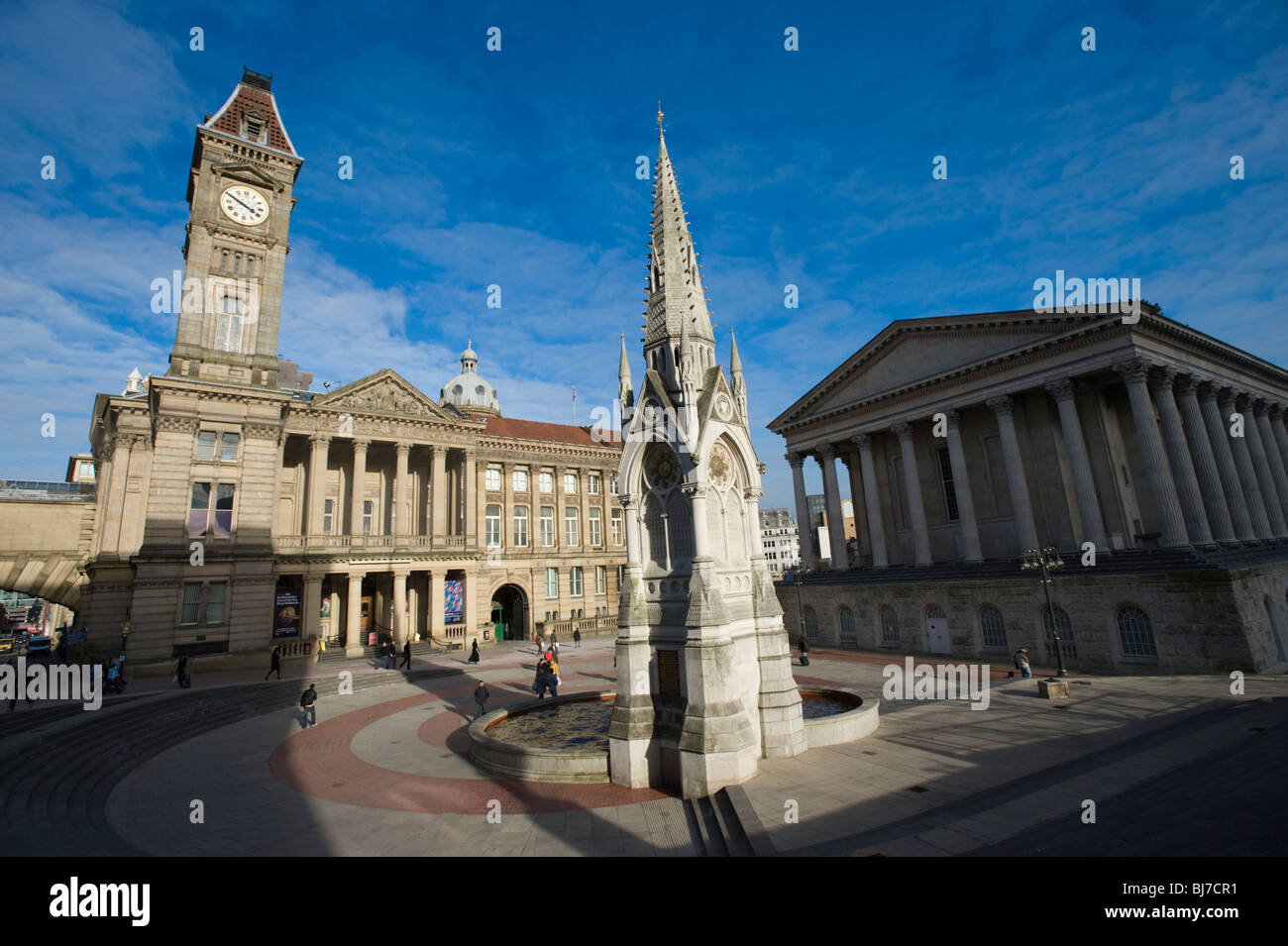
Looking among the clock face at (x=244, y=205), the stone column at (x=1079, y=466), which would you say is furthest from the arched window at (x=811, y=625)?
the clock face at (x=244, y=205)

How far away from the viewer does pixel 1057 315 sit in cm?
2920

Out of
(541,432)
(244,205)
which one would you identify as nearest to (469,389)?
(541,432)

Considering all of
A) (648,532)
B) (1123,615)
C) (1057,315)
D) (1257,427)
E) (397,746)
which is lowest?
(397,746)

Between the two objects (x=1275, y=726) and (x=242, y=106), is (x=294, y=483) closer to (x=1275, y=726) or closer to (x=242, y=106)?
(x=242, y=106)

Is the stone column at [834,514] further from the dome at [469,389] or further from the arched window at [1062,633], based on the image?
the dome at [469,389]

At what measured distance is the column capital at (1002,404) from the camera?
3184 cm

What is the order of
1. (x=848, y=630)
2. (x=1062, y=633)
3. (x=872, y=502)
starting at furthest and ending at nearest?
(x=872, y=502) < (x=848, y=630) < (x=1062, y=633)

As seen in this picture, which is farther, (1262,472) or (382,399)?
(382,399)

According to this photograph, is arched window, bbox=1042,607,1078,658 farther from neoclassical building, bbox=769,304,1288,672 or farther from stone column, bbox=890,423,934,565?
stone column, bbox=890,423,934,565

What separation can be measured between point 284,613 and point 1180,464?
160 ft

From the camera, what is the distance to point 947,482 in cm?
3706

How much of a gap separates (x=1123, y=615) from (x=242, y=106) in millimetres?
57708

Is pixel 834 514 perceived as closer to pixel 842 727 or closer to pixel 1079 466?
pixel 1079 466

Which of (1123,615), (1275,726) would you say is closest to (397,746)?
(1275,726)
